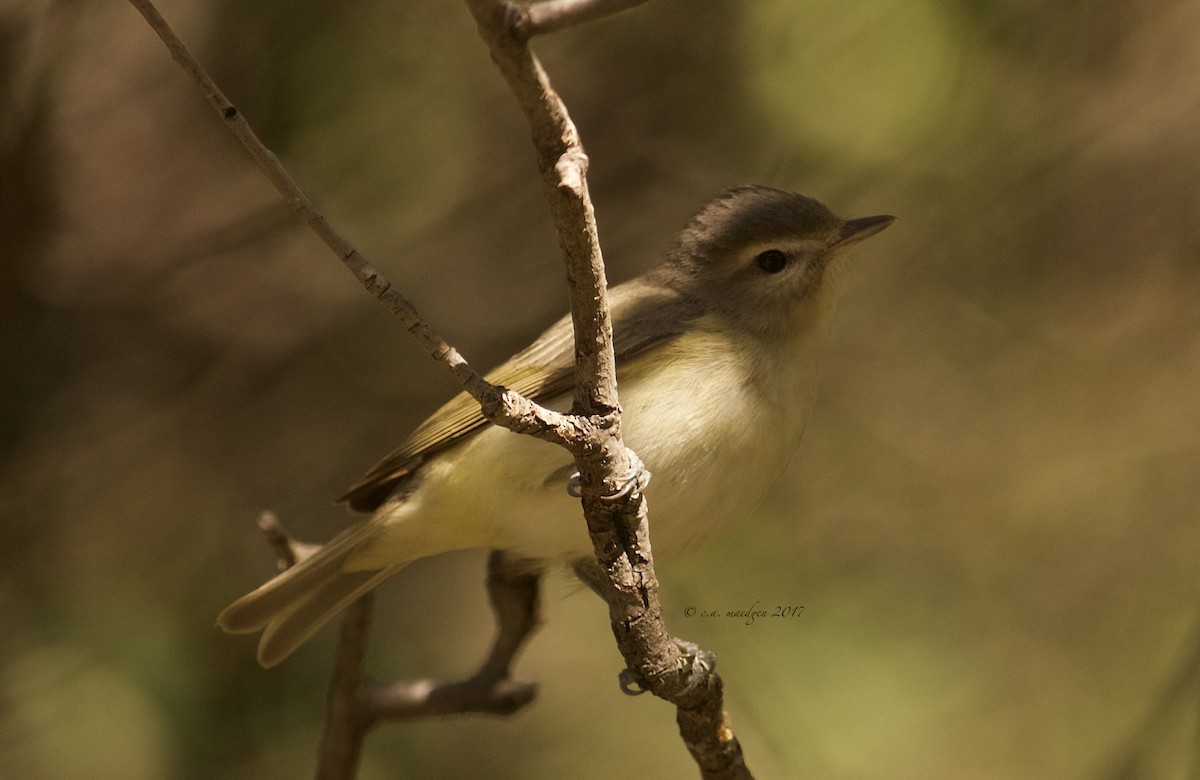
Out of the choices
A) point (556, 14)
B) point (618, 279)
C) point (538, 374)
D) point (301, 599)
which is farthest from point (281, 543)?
point (556, 14)

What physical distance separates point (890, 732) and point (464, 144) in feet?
8.06

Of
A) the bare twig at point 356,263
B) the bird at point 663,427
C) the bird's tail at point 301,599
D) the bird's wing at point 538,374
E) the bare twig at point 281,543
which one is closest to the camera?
the bare twig at point 356,263

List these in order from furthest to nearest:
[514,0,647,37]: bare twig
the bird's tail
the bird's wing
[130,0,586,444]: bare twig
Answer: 1. the bird's tail
2. the bird's wing
3. [130,0,586,444]: bare twig
4. [514,0,647,37]: bare twig

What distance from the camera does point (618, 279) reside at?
4.52 metres

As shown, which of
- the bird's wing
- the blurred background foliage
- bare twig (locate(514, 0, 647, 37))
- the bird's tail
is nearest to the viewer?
bare twig (locate(514, 0, 647, 37))

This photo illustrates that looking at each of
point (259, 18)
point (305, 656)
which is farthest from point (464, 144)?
point (305, 656)

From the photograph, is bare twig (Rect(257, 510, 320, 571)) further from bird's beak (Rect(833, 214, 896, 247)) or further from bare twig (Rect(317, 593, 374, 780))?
bird's beak (Rect(833, 214, 896, 247))

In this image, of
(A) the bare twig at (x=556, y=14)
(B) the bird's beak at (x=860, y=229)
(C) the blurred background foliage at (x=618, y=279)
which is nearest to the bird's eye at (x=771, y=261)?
(B) the bird's beak at (x=860, y=229)

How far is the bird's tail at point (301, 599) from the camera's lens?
307 centimetres

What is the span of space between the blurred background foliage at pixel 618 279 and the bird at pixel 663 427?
102cm

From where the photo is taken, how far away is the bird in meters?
2.68

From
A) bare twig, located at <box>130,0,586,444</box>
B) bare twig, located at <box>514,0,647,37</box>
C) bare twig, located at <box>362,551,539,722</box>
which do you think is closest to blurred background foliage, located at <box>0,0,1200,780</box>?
bare twig, located at <box>362,551,539,722</box>

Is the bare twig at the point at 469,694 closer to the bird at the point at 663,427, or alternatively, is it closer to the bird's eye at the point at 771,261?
the bird at the point at 663,427

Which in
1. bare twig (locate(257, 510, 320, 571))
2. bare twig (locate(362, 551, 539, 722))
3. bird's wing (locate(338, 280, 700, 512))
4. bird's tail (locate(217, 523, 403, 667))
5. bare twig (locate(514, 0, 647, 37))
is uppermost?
bare twig (locate(514, 0, 647, 37))
